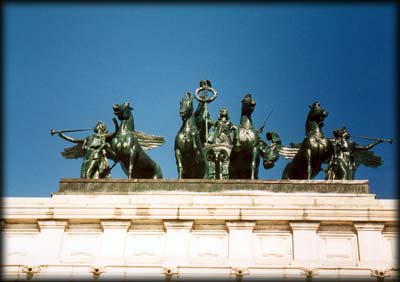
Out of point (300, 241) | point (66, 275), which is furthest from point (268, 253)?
point (66, 275)

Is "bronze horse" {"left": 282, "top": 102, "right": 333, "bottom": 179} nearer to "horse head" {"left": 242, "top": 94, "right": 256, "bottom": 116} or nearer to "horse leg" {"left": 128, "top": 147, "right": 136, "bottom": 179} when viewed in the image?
"horse head" {"left": 242, "top": 94, "right": 256, "bottom": 116}

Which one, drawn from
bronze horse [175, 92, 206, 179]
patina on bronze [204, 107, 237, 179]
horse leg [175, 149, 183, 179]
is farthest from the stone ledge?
patina on bronze [204, 107, 237, 179]

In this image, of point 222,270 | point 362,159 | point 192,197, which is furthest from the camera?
point 362,159

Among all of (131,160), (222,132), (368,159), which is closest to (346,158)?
(368,159)

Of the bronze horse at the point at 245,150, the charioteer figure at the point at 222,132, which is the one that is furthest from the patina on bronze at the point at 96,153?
the charioteer figure at the point at 222,132

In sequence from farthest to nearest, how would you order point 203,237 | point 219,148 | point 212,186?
1. point 219,148
2. point 212,186
3. point 203,237

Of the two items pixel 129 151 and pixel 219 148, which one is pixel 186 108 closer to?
pixel 129 151

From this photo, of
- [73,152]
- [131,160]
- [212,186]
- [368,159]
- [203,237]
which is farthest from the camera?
[73,152]

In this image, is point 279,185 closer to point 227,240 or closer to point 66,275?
point 227,240

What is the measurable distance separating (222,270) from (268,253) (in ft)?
3.99

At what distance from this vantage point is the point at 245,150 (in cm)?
1916

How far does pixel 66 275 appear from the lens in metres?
16.4

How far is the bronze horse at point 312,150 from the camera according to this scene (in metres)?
19.3

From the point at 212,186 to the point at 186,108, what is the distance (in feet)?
8.23
